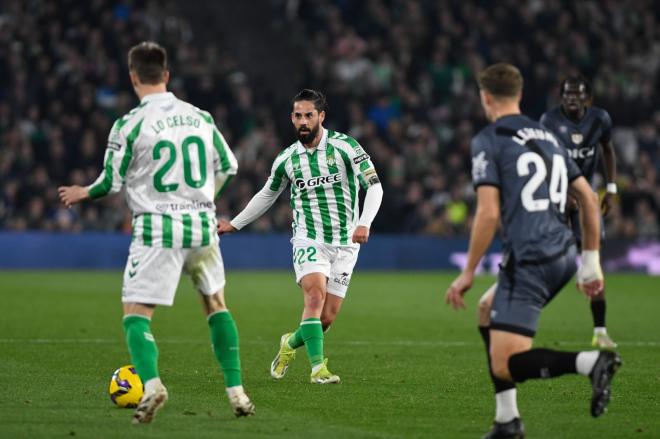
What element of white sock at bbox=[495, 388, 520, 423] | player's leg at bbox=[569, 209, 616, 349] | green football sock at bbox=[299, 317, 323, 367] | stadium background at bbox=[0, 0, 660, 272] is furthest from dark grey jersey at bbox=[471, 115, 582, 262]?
stadium background at bbox=[0, 0, 660, 272]

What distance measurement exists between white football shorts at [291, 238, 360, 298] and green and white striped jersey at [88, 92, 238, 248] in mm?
2526

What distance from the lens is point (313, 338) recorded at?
32.1ft

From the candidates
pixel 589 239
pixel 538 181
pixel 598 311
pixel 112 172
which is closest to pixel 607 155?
pixel 598 311

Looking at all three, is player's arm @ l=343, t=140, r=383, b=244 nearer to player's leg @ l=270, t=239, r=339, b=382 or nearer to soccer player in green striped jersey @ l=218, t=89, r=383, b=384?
soccer player in green striped jersey @ l=218, t=89, r=383, b=384

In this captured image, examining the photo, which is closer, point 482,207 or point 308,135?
point 482,207

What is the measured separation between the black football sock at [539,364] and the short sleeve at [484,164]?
94 cm

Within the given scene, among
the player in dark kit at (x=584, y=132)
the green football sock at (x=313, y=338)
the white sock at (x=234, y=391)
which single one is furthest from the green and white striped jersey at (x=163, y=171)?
the player in dark kit at (x=584, y=132)

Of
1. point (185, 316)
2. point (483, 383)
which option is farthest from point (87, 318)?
point (483, 383)

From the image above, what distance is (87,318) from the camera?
15500 millimetres

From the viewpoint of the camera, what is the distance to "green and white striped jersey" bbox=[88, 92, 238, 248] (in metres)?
7.34

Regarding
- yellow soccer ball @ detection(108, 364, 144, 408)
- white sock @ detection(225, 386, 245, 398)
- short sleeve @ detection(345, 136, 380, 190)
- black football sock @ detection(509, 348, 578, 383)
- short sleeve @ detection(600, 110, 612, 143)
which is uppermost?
short sleeve @ detection(600, 110, 612, 143)

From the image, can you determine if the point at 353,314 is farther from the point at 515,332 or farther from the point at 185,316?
the point at 515,332

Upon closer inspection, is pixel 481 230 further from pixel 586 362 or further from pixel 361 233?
pixel 361 233

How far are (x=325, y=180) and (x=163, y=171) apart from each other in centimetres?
294
